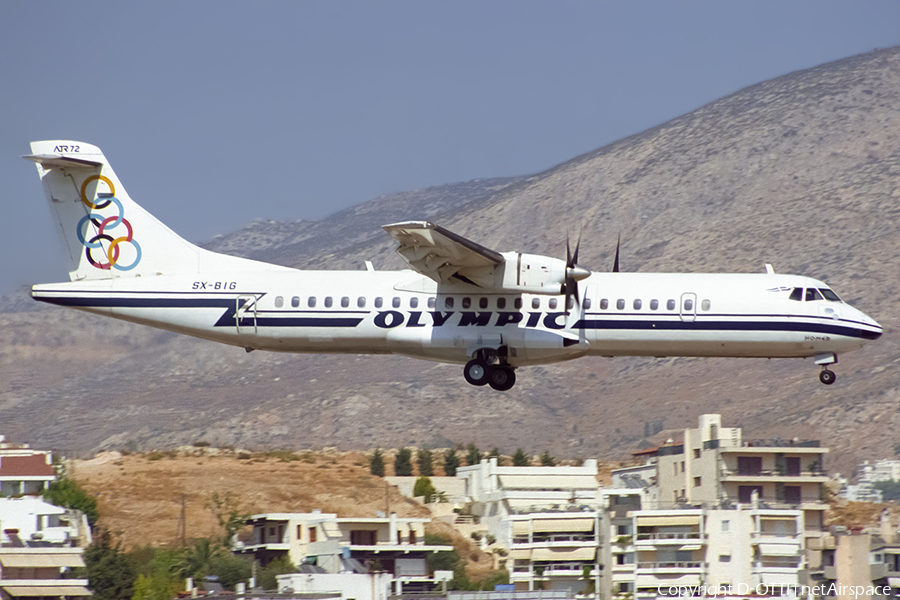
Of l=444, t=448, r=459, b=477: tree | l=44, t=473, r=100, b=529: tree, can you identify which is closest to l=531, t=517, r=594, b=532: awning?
l=444, t=448, r=459, b=477: tree

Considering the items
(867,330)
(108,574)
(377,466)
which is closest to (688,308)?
(867,330)

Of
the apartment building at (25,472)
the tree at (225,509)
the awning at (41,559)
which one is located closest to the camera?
the awning at (41,559)

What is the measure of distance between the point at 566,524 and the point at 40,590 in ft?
77.6

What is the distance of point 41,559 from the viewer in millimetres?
55000

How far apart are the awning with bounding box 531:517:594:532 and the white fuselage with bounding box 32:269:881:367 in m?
28.3

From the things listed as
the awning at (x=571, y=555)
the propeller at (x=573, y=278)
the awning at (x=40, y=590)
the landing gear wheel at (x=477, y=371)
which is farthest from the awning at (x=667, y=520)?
the propeller at (x=573, y=278)

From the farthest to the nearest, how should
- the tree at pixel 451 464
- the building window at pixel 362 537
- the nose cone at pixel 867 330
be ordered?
the tree at pixel 451 464 → the building window at pixel 362 537 → the nose cone at pixel 867 330

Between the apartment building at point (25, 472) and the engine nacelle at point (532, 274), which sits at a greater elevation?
the engine nacelle at point (532, 274)

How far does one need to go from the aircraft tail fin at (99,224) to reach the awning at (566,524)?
29.7 meters

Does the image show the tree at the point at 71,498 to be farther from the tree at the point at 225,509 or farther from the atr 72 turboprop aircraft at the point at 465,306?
the atr 72 turboprop aircraft at the point at 465,306

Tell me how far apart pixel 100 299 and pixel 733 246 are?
135841mm

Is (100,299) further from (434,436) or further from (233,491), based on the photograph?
(434,436)

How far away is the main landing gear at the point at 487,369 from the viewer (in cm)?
3228

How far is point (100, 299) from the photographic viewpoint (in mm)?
34094
